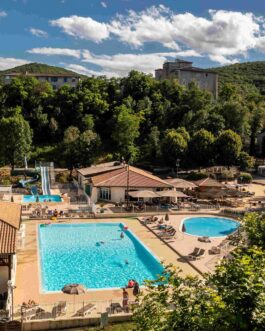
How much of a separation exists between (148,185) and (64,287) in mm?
22904

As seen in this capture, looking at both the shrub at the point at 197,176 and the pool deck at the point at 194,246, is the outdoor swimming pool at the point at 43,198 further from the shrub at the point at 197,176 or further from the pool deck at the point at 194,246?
the shrub at the point at 197,176

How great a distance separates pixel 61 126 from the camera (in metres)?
75.1

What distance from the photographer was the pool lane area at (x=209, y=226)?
104ft

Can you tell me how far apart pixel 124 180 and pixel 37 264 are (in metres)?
19.8

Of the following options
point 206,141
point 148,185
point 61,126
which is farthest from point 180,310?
point 61,126

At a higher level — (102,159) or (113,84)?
(113,84)

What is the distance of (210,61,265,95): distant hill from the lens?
13924cm

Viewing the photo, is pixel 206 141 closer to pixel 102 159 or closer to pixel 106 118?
pixel 102 159

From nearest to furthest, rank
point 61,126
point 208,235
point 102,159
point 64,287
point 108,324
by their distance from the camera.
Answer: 1. point 108,324
2. point 64,287
3. point 208,235
4. point 102,159
5. point 61,126

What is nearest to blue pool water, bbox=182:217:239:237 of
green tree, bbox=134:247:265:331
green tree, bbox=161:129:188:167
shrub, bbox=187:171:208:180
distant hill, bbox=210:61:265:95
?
shrub, bbox=187:171:208:180

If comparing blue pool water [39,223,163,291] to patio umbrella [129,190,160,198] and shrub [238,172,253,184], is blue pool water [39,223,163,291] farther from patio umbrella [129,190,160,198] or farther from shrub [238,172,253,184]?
shrub [238,172,253,184]

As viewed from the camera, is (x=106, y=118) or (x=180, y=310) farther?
(x=106, y=118)

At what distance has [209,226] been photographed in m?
34.1

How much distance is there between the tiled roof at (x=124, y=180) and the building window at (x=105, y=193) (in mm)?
721
